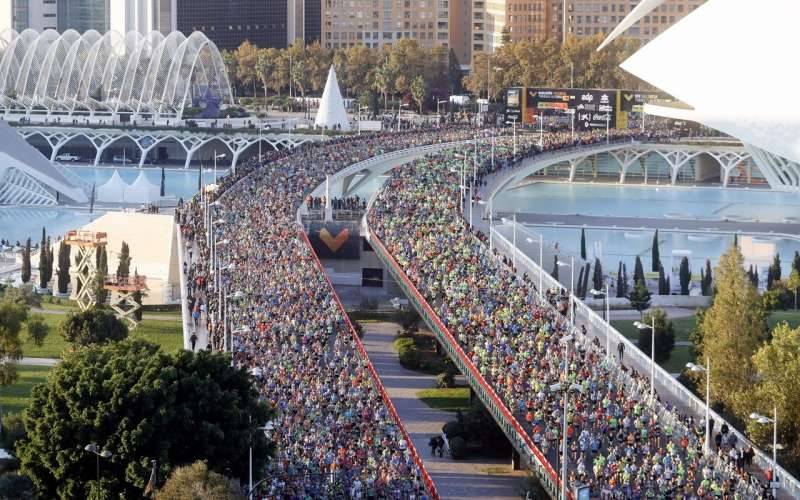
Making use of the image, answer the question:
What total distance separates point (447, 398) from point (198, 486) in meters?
10.1

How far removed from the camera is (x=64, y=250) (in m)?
36.8

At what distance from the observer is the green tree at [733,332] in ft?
77.1

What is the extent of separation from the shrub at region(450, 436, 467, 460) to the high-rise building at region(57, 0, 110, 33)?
7957cm

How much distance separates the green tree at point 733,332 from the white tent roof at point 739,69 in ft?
14.7

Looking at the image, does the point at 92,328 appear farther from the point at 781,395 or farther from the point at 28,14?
the point at 28,14

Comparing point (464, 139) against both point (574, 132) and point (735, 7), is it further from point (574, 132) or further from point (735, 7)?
point (735, 7)

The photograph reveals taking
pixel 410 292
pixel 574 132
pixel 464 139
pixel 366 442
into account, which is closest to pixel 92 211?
pixel 464 139

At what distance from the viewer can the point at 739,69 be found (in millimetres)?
31219

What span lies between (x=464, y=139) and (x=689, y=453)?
130ft

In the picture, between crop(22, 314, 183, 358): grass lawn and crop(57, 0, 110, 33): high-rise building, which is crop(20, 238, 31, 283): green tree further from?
crop(57, 0, 110, 33): high-rise building

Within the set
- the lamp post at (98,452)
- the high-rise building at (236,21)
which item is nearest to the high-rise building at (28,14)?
the high-rise building at (236,21)

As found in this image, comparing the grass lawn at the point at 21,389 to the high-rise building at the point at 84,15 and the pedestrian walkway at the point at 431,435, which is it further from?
the high-rise building at the point at 84,15

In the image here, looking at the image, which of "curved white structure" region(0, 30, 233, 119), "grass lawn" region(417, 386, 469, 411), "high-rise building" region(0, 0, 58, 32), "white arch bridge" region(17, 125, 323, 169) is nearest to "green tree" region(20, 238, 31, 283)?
"grass lawn" region(417, 386, 469, 411)

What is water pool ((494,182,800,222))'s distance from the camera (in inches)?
2132
